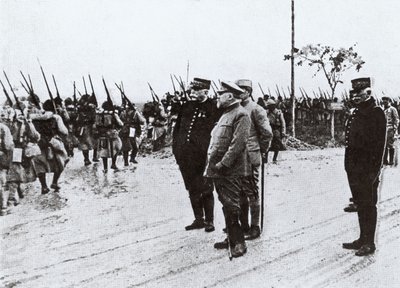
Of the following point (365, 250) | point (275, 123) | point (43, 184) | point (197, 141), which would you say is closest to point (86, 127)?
point (43, 184)

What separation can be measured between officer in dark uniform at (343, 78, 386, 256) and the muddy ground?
264mm

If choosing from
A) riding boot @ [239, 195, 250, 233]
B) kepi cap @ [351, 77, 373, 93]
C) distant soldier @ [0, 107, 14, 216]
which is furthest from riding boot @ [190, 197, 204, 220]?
distant soldier @ [0, 107, 14, 216]

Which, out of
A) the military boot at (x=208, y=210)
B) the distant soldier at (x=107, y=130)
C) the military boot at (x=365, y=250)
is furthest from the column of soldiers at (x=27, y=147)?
the military boot at (x=365, y=250)

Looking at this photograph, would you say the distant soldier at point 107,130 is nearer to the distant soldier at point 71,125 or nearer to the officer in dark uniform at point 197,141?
the distant soldier at point 71,125

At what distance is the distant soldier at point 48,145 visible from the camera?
7523mm

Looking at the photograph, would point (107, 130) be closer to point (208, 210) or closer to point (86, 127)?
point (86, 127)

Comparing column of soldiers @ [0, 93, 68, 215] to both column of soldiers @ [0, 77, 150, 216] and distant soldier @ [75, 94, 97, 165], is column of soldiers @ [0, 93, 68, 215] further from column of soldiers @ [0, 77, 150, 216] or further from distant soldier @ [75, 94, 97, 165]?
distant soldier @ [75, 94, 97, 165]

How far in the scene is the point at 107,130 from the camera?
10219 millimetres

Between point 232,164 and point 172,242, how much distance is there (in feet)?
3.74

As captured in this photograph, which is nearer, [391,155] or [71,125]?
[391,155]

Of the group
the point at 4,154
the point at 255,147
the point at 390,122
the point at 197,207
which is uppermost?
the point at 255,147

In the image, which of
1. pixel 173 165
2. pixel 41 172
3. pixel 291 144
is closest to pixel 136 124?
pixel 173 165

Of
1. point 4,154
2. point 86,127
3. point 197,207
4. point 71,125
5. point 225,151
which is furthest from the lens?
point 71,125

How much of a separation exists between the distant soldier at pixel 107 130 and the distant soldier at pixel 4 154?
3637 millimetres
